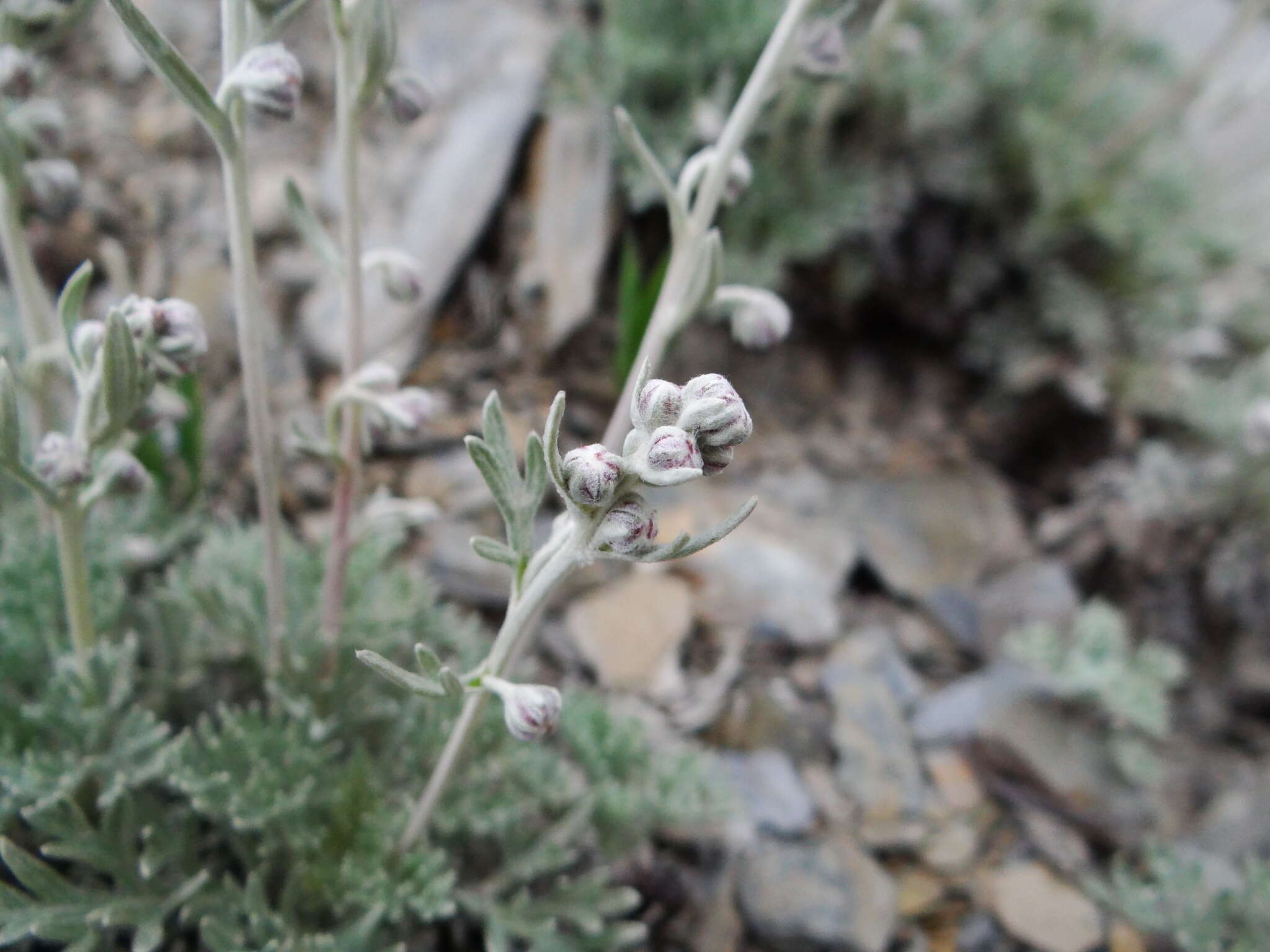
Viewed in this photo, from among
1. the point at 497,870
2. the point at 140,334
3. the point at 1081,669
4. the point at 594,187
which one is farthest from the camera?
the point at 594,187

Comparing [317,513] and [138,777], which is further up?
[138,777]

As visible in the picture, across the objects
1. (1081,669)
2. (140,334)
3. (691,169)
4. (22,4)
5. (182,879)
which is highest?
(22,4)

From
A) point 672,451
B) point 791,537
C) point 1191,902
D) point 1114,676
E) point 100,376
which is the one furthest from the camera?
point 791,537

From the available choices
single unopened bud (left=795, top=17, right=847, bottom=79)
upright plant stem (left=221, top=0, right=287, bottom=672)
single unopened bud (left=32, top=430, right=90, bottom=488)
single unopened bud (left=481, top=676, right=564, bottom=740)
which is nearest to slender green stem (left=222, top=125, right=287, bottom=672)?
upright plant stem (left=221, top=0, right=287, bottom=672)

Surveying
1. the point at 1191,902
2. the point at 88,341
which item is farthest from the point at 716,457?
the point at 1191,902

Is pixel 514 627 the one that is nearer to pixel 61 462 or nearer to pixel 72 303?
pixel 61 462

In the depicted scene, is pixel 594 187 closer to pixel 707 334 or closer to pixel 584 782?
pixel 707 334

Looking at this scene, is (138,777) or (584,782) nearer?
(138,777)

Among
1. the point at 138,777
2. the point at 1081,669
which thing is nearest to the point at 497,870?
the point at 138,777

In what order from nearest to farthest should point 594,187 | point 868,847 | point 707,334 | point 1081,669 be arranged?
point 868,847
point 1081,669
point 594,187
point 707,334
